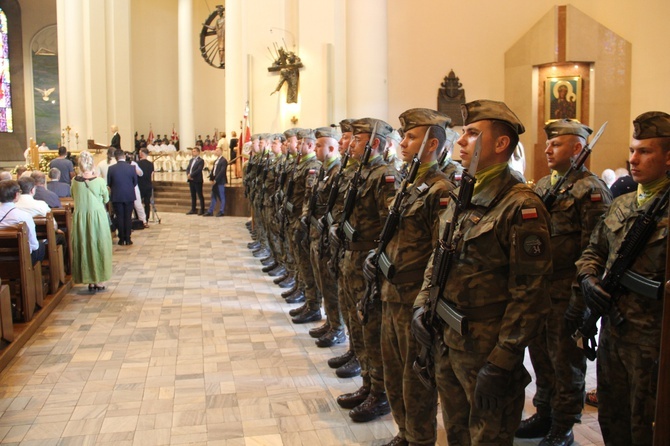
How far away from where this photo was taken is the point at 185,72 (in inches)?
1072

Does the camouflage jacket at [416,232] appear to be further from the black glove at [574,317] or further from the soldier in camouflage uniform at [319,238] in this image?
the soldier in camouflage uniform at [319,238]

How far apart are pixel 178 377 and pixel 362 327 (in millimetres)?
1666

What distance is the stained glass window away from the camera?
2805 cm

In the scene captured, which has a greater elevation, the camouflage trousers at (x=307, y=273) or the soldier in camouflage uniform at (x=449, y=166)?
the soldier in camouflage uniform at (x=449, y=166)

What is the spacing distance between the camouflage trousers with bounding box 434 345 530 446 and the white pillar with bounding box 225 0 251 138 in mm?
16118

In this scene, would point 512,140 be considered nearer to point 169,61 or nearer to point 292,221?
point 292,221

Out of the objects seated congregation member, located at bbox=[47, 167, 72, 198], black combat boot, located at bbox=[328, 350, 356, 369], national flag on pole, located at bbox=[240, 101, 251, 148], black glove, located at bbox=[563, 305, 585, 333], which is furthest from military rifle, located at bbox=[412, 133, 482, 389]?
national flag on pole, located at bbox=[240, 101, 251, 148]

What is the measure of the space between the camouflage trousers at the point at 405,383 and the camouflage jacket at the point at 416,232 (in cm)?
9

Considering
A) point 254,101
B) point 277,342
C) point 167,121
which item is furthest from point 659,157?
point 167,121

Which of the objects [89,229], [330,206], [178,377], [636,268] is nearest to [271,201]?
[89,229]

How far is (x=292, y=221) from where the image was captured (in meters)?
7.18

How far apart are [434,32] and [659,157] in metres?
13.3

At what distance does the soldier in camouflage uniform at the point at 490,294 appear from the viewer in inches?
97.4

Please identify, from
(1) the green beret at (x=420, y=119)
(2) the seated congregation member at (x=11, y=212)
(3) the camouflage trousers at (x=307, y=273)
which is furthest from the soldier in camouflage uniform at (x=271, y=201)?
(1) the green beret at (x=420, y=119)
